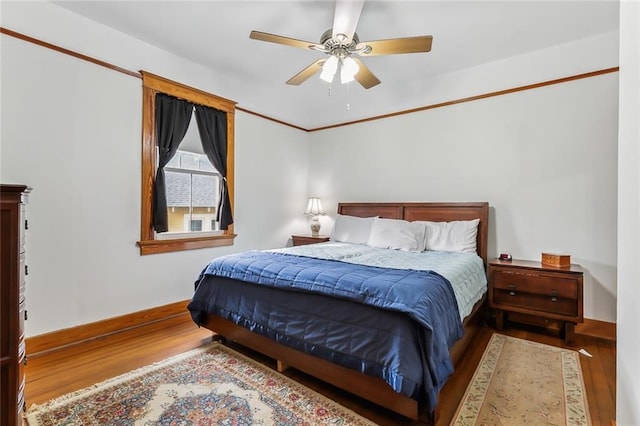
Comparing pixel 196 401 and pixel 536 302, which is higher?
pixel 536 302

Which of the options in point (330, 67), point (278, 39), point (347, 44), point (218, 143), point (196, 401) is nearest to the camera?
point (196, 401)

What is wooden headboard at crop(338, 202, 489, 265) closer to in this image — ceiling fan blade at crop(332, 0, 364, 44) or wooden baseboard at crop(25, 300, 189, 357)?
ceiling fan blade at crop(332, 0, 364, 44)

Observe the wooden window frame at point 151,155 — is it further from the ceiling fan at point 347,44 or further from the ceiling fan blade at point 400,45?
the ceiling fan blade at point 400,45

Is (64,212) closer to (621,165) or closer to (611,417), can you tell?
(621,165)

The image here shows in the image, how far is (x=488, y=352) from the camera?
2.59m

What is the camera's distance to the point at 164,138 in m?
3.26

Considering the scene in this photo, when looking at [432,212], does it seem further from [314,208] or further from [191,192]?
[191,192]

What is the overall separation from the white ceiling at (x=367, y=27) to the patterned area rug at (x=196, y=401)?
114 inches

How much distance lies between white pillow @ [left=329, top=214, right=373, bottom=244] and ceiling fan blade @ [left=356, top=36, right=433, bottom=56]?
2.04 m

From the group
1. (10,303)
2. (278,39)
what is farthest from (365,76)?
(10,303)

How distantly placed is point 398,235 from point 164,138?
276 cm

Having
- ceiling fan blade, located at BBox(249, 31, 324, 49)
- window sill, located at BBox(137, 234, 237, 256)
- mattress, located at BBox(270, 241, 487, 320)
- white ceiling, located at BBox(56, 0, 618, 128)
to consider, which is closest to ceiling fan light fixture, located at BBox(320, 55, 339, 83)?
ceiling fan blade, located at BBox(249, 31, 324, 49)

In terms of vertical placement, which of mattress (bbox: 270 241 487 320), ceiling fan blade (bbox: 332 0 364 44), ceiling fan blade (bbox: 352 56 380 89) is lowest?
mattress (bbox: 270 241 487 320)

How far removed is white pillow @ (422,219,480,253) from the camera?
3.31m
